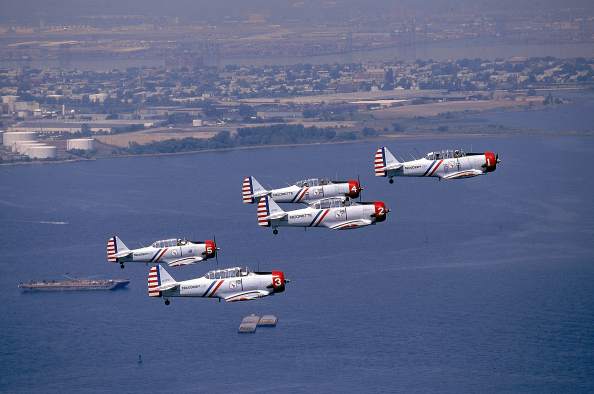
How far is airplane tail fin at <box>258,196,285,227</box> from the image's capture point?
74812 mm

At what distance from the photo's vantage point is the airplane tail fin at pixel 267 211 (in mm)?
74812

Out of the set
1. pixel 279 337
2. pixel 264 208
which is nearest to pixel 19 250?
pixel 279 337

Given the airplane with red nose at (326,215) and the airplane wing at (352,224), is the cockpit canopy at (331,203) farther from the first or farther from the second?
the airplane wing at (352,224)

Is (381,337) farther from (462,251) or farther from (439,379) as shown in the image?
(462,251)

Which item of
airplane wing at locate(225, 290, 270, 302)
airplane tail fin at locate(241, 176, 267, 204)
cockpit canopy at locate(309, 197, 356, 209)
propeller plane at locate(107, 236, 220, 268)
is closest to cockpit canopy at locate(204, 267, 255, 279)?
airplane wing at locate(225, 290, 270, 302)

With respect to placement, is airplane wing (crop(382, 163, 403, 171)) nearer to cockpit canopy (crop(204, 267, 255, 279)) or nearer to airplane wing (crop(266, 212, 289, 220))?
airplane wing (crop(266, 212, 289, 220))

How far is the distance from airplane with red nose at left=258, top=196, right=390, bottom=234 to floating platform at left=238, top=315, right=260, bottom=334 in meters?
71.6

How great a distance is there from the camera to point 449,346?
143 metres

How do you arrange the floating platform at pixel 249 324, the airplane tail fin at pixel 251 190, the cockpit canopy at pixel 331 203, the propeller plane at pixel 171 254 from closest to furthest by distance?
the cockpit canopy at pixel 331 203 → the propeller plane at pixel 171 254 → the airplane tail fin at pixel 251 190 → the floating platform at pixel 249 324

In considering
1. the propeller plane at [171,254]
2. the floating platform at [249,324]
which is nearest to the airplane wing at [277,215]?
the propeller plane at [171,254]

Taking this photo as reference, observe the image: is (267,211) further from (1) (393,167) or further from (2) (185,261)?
(1) (393,167)

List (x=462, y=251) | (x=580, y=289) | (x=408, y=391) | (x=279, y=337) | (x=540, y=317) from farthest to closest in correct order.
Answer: (x=462, y=251)
(x=580, y=289)
(x=540, y=317)
(x=279, y=337)
(x=408, y=391)

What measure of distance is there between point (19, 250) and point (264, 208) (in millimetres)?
135454

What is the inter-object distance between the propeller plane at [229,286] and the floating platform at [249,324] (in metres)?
70.3
